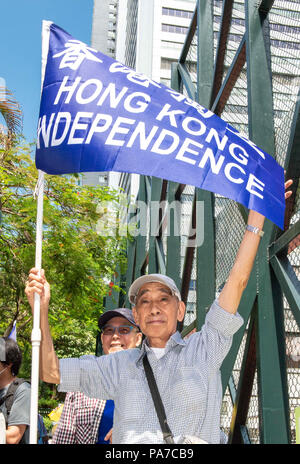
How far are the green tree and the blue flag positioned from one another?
5.62 metres

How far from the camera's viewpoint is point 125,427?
8.32 feet

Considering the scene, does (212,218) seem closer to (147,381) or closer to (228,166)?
(228,166)

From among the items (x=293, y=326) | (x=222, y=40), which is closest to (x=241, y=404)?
(x=293, y=326)

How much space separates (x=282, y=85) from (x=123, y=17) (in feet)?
275

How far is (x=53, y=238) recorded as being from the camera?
403 inches

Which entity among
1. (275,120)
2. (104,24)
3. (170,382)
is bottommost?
(170,382)

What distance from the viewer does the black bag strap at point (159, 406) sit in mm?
2411

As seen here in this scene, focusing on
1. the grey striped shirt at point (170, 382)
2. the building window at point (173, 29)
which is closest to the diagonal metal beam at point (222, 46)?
the grey striped shirt at point (170, 382)

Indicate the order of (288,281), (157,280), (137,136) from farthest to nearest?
(288,281) → (137,136) → (157,280)

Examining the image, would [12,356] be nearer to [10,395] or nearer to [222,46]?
[10,395]

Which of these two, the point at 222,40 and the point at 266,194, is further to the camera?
the point at 222,40

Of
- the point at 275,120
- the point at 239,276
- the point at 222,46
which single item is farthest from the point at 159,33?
the point at 239,276

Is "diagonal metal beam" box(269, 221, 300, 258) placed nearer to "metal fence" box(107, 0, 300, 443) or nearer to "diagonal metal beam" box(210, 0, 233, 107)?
"metal fence" box(107, 0, 300, 443)

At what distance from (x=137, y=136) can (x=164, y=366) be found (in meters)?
1.23
